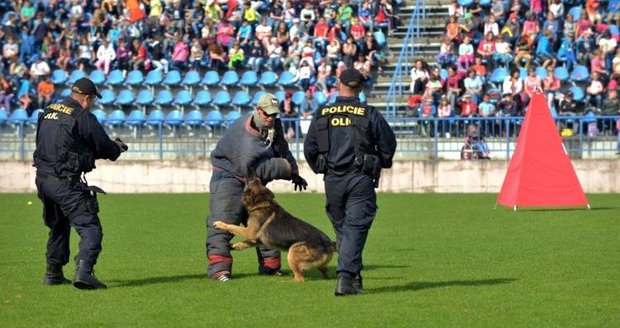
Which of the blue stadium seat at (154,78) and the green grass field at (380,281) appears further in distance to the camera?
the blue stadium seat at (154,78)

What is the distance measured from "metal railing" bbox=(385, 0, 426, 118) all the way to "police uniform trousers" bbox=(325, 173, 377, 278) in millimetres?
18995

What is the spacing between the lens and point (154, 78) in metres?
33.8

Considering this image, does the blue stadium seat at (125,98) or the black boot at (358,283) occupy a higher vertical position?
the blue stadium seat at (125,98)

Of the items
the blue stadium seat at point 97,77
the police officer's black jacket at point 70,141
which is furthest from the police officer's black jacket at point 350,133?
the blue stadium seat at point 97,77

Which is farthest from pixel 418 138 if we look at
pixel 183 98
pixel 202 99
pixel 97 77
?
pixel 97 77

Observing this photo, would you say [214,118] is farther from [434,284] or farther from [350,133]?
[350,133]

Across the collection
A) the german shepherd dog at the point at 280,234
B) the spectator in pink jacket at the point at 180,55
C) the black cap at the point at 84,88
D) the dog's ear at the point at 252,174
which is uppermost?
the spectator in pink jacket at the point at 180,55

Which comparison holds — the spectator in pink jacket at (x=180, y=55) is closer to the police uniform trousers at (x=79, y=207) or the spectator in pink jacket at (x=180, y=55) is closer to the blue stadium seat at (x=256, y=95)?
the blue stadium seat at (x=256, y=95)

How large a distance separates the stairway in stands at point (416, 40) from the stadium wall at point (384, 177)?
15.3 ft

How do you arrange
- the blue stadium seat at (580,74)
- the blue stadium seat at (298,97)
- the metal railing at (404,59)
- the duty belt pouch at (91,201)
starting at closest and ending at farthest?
1. the duty belt pouch at (91,201)
2. the blue stadium seat at (580,74)
3. the metal railing at (404,59)
4. the blue stadium seat at (298,97)

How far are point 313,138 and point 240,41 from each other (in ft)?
75.9

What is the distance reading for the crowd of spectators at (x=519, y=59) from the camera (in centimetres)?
2866

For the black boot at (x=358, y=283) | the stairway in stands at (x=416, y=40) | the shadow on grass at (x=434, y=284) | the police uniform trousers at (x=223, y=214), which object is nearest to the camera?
the black boot at (x=358, y=283)

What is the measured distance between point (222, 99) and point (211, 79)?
0.93m
